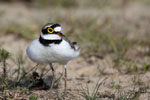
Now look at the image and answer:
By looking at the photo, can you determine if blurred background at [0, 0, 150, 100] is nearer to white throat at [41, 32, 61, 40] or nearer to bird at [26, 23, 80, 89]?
bird at [26, 23, 80, 89]

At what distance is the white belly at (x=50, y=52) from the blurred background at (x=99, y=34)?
23.3 inches

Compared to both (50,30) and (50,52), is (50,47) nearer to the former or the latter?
(50,52)

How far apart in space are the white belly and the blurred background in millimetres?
591

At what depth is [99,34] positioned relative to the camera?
17.2ft

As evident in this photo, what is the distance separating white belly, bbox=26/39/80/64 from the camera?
2955mm

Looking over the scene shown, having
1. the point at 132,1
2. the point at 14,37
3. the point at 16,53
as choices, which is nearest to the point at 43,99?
the point at 16,53

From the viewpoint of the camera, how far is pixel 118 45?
15.4 feet

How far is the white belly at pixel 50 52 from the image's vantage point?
2.96 m

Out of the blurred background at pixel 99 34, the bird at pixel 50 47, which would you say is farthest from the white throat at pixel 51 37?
the blurred background at pixel 99 34

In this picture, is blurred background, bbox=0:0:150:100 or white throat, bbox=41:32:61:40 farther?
blurred background, bbox=0:0:150:100

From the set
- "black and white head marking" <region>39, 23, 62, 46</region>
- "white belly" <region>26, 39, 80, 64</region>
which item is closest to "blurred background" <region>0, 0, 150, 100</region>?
"white belly" <region>26, 39, 80, 64</region>

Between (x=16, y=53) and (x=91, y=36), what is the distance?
1.25 metres

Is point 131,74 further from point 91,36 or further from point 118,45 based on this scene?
point 91,36

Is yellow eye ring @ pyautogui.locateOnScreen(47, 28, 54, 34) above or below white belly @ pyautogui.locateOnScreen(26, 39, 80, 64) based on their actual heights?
above
